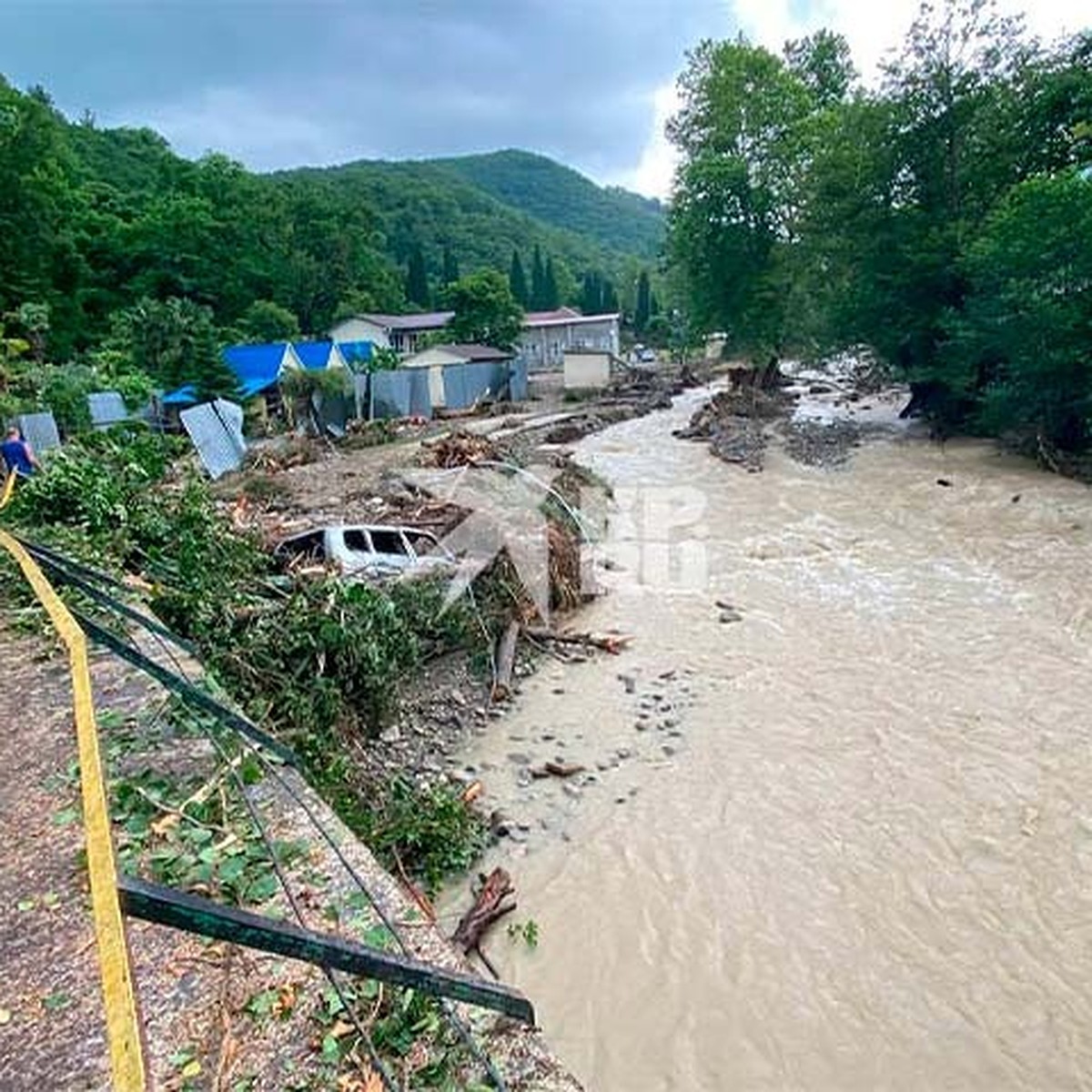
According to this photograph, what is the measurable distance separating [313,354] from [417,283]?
4041 centimetres

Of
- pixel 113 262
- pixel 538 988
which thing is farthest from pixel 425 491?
pixel 113 262

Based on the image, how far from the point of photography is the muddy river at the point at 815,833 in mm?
4324

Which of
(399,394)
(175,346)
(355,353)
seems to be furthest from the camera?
(355,353)

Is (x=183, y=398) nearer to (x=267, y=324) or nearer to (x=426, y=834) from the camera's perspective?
(x=267, y=324)

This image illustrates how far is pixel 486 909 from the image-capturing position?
5160 millimetres

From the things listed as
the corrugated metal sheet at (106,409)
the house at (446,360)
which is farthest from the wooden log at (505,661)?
the house at (446,360)

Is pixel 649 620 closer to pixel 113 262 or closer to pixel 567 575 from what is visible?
pixel 567 575

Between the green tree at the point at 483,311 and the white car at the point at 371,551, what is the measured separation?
120ft

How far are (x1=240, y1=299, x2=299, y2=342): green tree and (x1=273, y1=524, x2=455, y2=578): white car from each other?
112 feet

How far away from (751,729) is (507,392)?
31.9 m

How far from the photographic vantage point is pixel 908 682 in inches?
329

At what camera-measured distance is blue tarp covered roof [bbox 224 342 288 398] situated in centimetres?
2870

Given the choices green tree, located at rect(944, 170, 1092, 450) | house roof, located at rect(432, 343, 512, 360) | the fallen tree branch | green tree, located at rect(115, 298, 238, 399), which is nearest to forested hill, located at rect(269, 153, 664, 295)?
house roof, located at rect(432, 343, 512, 360)

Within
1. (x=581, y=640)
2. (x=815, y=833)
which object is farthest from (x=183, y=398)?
(x=815, y=833)
